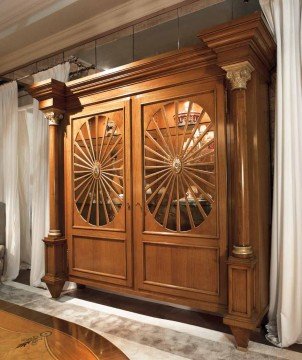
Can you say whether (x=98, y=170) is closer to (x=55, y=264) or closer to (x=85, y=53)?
(x=55, y=264)

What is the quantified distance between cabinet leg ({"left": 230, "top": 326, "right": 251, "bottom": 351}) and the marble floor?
39 millimetres

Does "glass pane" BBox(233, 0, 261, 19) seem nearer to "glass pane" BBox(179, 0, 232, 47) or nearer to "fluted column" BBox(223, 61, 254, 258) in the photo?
"glass pane" BBox(179, 0, 232, 47)

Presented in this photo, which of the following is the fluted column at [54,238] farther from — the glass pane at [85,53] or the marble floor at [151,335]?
the glass pane at [85,53]

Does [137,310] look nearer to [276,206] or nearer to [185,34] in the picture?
[276,206]

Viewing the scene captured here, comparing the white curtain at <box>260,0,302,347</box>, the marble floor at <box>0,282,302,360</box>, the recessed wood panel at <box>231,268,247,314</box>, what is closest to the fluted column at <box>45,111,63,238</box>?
the marble floor at <box>0,282,302,360</box>

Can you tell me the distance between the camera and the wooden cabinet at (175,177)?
1.97 m

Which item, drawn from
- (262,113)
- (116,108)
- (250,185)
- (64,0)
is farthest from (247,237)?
(64,0)

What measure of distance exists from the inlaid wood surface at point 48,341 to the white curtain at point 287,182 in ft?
4.59

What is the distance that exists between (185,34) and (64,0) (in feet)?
4.08

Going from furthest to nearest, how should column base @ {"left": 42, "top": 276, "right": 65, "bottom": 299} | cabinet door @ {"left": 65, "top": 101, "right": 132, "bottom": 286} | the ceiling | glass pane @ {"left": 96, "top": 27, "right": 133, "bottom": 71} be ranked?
glass pane @ {"left": 96, "top": 27, "right": 133, "bottom": 71} < the ceiling < column base @ {"left": 42, "top": 276, "right": 65, "bottom": 299} < cabinet door @ {"left": 65, "top": 101, "right": 132, "bottom": 286}

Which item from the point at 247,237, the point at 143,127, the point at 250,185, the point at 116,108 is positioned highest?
the point at 116,108

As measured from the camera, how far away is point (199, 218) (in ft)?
7.20

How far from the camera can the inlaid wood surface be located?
3.26 feet

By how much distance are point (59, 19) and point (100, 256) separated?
247cm
